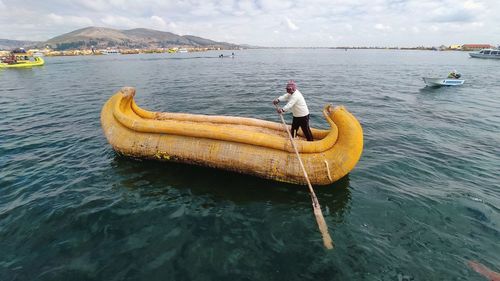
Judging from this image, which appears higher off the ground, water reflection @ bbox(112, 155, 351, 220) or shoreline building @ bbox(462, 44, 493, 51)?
shoreline building @ bbox(462, 44, 493, 51)

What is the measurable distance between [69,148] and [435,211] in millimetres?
13763

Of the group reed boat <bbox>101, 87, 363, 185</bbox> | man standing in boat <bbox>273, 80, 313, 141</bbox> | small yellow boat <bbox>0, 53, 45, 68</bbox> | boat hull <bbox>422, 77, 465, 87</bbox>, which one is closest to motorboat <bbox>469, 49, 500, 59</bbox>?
boat hull <bbox>422, 77, 465, 87</bbox>

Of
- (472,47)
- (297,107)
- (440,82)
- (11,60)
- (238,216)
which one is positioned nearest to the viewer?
(238,216)

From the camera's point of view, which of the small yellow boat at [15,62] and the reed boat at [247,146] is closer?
the reed boat at [247,146]

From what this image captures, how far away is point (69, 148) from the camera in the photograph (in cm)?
1138

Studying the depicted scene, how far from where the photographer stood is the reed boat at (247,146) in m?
7.54

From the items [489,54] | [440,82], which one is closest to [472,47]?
[489,54]

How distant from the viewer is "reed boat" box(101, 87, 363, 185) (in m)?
7.54

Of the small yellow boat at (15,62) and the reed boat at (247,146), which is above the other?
the small yellow boat at (15,62)

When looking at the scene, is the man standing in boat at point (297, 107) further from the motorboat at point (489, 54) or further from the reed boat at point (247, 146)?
the motorboat at point (489, 54)

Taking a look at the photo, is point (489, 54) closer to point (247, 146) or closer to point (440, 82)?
point (440, 82)

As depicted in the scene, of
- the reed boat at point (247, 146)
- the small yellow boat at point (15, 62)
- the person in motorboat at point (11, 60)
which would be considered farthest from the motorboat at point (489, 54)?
the person in motorboat at point (11, 60)

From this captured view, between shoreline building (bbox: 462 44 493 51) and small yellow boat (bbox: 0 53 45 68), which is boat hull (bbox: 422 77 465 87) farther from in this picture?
shoreline building (bbox: 462 44 493 51)

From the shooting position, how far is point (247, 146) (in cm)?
805
